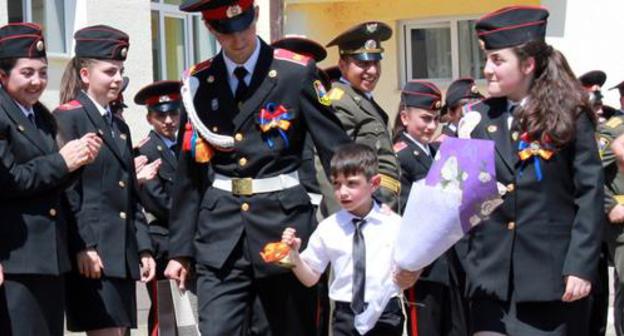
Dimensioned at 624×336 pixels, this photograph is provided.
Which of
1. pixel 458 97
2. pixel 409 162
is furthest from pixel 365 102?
pixel 458 97

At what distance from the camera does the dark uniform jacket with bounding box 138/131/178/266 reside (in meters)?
9.30

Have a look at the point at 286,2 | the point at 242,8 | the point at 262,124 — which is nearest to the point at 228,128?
the point at 262,124

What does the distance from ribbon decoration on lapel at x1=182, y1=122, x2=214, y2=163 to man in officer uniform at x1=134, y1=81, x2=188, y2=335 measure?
7.15 feet

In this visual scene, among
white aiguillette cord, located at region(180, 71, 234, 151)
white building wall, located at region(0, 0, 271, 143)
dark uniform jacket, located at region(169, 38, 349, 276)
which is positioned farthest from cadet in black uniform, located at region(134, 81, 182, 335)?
white building wall, located at region(0, 0, 271, 143)

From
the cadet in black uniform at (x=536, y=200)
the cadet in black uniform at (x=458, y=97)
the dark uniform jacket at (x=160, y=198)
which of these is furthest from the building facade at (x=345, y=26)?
the cadet in black uniform at (x=536, y=200)

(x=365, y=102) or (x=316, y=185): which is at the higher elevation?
(x=365, y=102)

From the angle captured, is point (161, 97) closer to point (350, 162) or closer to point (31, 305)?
point (31, 305)

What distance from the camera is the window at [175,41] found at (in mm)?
16891

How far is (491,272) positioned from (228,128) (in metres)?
1.43

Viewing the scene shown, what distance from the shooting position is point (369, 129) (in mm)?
8570

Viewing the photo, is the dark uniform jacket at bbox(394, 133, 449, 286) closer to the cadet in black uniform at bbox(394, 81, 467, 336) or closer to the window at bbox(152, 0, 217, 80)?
the cadet in black uniform at bbox(394, 81, 467, 336)

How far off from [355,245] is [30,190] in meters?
1.63

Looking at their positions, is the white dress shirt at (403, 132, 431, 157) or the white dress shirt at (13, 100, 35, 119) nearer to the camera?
the white dress shirt at (13, 100, 35, 119)

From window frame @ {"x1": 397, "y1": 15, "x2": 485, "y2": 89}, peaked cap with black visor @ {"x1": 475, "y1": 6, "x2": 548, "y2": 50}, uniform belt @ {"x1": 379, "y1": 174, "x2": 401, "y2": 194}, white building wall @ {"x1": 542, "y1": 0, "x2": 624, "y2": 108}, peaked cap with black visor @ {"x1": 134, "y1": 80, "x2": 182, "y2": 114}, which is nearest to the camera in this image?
peaked cap with black visor @ {"x1": 475, "y1": 6, "x2": 548, "y2": 50}
